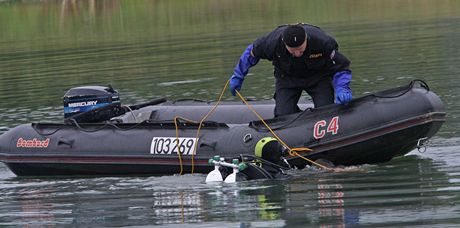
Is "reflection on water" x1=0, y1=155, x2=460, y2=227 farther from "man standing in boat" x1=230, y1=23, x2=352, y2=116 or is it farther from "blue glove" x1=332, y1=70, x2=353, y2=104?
"man standing in boat" x1=230, y1=23, x2=352, y2=116

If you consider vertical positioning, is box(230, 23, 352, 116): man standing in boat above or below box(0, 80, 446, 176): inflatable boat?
above

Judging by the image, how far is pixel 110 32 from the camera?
120 feet

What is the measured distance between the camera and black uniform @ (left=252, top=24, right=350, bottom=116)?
12516 millimetres

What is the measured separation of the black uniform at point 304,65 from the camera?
1252 cm

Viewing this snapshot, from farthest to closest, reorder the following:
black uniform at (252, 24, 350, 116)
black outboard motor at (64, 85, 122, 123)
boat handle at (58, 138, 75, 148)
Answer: black outboard motor at (64, 85, 122, 123)
boat handle at (58, 138, 75, 148)
black uniform at (252, 24, 350, 116)

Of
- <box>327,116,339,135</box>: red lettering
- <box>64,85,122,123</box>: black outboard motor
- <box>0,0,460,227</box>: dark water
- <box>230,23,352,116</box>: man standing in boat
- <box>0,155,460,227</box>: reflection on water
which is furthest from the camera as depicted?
<box>64,85,122,123</box>: black outboard motor

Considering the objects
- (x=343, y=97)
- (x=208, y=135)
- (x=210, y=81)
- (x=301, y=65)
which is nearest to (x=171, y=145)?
(x=208, y=135)

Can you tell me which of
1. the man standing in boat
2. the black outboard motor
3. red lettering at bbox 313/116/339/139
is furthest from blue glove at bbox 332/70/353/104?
the black outboard motor

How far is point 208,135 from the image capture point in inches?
504

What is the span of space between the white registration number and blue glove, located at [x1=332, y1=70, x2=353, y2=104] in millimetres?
1617

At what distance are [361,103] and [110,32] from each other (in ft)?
81.7

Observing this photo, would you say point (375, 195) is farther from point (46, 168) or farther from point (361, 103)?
point (46, 168)

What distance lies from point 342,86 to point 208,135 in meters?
1.53

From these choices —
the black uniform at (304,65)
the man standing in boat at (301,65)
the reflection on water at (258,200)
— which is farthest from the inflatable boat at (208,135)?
the black uniform at (304,65)
